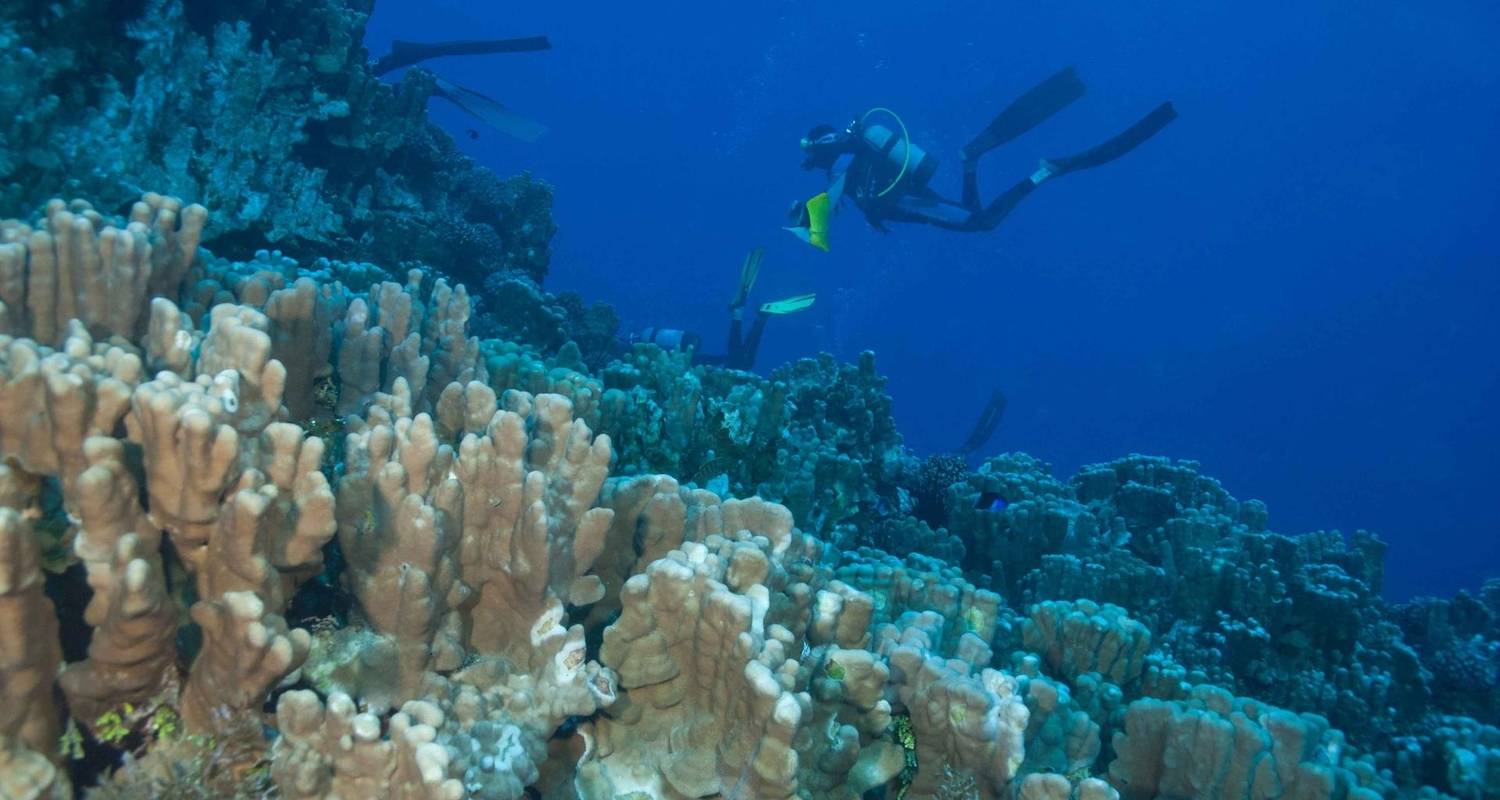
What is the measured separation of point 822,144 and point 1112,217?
106 metres

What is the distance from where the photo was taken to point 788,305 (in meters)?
9.96

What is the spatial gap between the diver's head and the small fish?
7.34 metres

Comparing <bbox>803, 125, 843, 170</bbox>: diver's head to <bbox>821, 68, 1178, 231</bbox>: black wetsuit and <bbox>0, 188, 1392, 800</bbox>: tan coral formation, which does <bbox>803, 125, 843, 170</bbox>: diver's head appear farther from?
<bbox>0, 188, 1392, 800</bbox>: tan coral formation

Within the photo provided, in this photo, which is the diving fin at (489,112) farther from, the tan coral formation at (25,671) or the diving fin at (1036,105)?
the diving fin at (1036,105)

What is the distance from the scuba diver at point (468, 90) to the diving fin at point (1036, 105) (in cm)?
924

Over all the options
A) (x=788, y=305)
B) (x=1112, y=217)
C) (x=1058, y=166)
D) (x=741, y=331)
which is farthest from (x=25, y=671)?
(x=1112, y=217)

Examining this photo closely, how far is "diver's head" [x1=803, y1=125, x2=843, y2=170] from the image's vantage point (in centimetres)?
1254

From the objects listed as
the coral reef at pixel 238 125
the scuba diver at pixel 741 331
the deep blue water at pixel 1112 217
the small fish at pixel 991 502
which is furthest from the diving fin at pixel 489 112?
the deep blue water at pixel 1112 217

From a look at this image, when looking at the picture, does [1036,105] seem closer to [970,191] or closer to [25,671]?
[970,191]

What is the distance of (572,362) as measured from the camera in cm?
612

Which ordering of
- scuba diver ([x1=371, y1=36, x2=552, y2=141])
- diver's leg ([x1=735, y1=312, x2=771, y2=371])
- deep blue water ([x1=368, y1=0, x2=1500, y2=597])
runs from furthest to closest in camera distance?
1. deep blue water ([x1=368, y1=0, x2=1500, y2=597])
2. diver's leg ([x1=735, y1=312, x2=771, y2=371])
3. scuba diver ([x1=371, y1=36, x2=552, y2=141])

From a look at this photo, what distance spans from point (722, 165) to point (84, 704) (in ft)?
361

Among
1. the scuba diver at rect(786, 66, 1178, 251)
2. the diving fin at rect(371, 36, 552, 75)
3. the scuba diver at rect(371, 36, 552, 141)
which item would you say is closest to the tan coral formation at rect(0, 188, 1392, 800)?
the scuba diver at rect(371, 36, 552, 141)

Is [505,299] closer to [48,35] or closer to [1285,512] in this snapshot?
[48,35]
